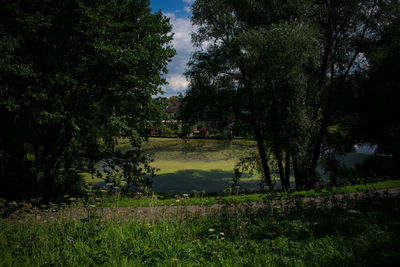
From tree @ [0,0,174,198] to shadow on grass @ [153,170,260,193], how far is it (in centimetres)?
343

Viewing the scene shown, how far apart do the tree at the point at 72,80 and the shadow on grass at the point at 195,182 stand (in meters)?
3.43

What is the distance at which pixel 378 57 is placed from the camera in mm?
10164

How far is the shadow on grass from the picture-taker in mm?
11562

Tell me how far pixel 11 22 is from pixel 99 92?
2.97 m

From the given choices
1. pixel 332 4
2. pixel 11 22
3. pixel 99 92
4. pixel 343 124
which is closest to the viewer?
pixel 11 22

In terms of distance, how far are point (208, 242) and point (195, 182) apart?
8.87 metres

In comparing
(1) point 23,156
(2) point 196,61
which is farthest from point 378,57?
(1) point 23,156

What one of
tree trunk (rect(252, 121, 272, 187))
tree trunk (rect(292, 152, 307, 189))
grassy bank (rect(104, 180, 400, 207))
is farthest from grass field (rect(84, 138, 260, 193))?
grassy bank (rect(104, 180, 400, 207))

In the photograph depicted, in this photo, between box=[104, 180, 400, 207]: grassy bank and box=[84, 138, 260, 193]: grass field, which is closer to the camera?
box=[104, 180, 400, 207]: grassy bank

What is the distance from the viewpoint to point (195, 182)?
486 inches

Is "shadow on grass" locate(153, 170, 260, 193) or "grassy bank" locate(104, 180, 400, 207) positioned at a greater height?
"grassy bank" locate(104, 180, 400, 207)

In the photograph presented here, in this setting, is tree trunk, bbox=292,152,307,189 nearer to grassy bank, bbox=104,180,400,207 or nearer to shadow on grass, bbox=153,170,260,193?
shadow on grass, bbox=153,170,260,193

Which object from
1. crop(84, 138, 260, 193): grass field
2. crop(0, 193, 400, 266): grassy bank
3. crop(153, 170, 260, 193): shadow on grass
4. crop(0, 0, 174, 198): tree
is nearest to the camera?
crop(0, 193, 400, 266): grassy bank

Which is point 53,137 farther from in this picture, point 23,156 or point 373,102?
point 373,102
